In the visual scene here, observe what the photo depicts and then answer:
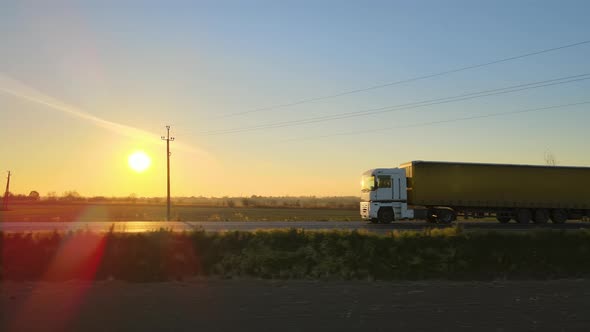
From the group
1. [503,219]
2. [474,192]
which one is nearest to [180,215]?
[474,192]

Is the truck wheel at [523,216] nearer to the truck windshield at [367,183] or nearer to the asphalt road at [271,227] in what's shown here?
the asphalt road at [271,227]

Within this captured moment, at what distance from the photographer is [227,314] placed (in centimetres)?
1273

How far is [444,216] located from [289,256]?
19.6 meters

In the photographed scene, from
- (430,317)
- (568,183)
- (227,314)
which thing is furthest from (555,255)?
(568,183)

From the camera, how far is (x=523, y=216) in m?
37.3

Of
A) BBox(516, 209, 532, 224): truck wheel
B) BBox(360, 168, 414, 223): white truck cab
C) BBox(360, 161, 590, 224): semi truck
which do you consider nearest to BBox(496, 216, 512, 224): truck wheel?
BBox(360, 161, 590, 224): semi truck

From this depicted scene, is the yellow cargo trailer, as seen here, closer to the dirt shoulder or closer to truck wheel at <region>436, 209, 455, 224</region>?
truck wheel at <region>436, 209, 455, 224</region>

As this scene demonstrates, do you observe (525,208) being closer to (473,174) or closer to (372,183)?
(473,174)

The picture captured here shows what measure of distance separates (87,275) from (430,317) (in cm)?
1140

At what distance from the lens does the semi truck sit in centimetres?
3544

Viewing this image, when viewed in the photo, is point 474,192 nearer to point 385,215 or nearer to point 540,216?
point 540,216

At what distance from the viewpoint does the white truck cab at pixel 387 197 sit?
3522 cm

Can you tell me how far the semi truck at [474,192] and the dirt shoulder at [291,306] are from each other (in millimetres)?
17964

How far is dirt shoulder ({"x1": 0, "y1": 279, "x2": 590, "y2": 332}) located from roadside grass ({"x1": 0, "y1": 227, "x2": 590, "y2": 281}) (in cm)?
130
